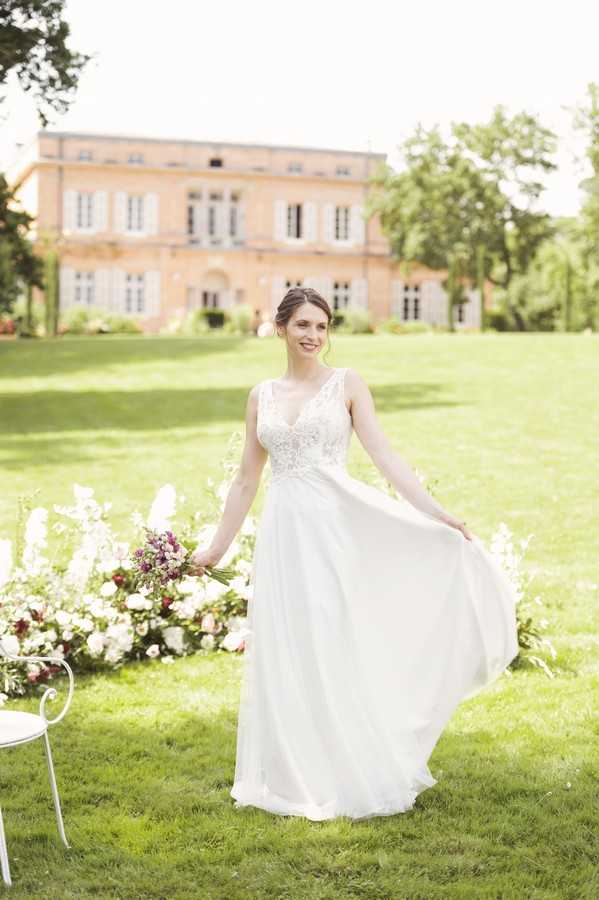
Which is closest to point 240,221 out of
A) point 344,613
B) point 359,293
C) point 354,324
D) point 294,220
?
point 294,220

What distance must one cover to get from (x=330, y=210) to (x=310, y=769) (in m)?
50.7

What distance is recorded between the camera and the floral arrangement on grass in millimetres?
6578

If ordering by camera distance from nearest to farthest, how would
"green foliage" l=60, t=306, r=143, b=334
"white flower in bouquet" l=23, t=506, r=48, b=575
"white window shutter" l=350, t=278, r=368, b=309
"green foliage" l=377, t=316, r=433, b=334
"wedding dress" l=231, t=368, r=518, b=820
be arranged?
"wedding dress" l=231, t=368, r=518, b=820, "white flower in bouquet" l=23, t=506, r=48, b=575, "green foliage" l=377, t=316, r=433, b=334, "green foliage" l=60, t=306, r=143, b=334, "white window shutter" l=350, t=278, r=368, b=309

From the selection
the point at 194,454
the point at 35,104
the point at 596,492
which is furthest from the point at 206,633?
the point at 35,104

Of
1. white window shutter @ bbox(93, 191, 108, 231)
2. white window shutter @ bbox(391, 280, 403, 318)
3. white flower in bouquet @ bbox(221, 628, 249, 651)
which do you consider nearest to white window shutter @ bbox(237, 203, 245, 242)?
white window shutter @ bbox(93, 191, 108, 231)

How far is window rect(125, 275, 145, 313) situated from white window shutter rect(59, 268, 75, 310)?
2381 millimetres

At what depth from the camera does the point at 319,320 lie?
481 centimetres

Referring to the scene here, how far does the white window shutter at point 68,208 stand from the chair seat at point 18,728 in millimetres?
48471

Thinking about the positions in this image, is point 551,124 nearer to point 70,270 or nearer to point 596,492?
point 70,270

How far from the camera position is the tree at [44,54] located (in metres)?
17.2

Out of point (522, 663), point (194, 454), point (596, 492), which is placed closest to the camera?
point (522, 663)

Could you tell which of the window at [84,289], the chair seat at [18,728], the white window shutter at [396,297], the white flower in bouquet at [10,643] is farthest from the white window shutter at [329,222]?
the chair seat at [18,728]

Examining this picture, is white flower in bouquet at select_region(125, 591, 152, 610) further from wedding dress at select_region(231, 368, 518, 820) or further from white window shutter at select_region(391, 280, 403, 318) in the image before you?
white window shutter at select_region(391, 280, 403, 318)

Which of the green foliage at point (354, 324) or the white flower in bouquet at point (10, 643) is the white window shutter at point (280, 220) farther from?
the white flower in bouquet at point (10, 643)
